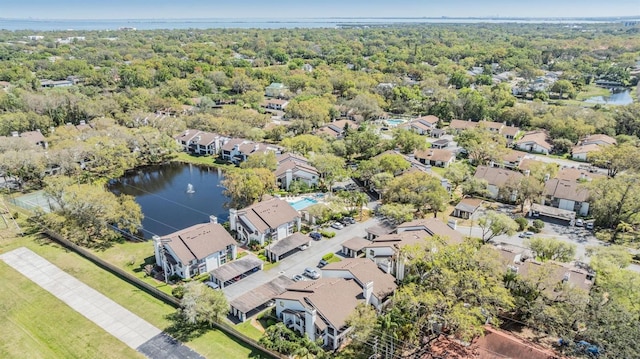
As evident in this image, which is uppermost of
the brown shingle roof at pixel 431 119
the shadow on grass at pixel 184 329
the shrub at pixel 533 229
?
the brown shingle roof at pixel 431 119

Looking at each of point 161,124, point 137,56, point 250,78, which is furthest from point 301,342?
point 137,56

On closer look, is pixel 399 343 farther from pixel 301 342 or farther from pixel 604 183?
pixel 604 183

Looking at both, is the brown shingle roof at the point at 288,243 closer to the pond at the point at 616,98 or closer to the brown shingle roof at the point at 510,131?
the brown shingle roof at the point at 510,131

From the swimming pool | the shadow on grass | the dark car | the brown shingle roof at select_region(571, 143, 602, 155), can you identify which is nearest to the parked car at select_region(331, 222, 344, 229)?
the dark car

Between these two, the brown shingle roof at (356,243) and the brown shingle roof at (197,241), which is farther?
the brown shingle roof at (356,243)

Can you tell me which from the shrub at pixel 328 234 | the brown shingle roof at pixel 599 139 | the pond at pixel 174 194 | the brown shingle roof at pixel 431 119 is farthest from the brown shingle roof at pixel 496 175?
the pond at pixel 174 194

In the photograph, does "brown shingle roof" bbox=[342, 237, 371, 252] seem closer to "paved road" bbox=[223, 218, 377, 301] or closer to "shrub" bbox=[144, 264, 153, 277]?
"paved road" bbox=[223, 218, 377, 301]

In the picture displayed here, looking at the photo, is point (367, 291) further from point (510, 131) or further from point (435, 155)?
point (510, 131)

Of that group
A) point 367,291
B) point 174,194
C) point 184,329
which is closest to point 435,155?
point 174,194
